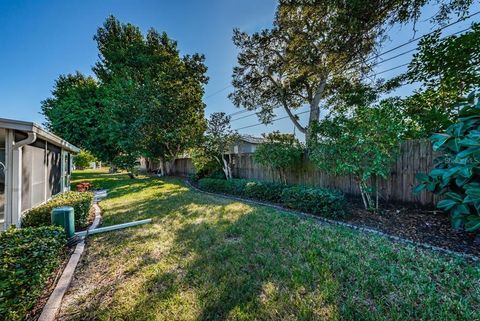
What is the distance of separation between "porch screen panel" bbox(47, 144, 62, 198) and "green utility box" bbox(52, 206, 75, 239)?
383 cm

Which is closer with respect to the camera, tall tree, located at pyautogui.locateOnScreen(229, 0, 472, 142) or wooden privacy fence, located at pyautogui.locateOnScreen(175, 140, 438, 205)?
wooden privacy fence, located at pyautogui.locateOnScreen(175, 140, 438, 205)

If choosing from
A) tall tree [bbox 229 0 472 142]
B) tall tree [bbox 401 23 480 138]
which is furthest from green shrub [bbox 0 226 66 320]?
tall tree [bbox 401 23 480 138]

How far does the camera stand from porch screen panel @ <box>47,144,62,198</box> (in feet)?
22.0

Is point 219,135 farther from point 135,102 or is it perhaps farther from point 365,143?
point 135,102

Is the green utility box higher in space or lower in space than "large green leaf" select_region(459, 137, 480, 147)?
lower

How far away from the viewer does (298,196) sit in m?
5.82

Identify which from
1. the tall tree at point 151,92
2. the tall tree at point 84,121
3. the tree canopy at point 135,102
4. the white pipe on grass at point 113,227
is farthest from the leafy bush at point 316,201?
the tall tree at point 84,121

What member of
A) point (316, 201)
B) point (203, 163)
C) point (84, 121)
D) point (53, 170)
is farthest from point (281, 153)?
point (84, 121)

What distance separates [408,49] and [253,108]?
8.10 metres

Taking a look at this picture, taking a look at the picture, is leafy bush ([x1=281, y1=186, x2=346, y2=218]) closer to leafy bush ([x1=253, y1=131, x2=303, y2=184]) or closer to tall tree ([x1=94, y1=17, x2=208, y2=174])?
leafy bush ([x1=253, y1=131, x2=303, y2=184])

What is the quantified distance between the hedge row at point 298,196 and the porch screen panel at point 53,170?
20.3 ft

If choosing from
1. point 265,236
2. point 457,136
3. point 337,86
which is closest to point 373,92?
point 337,86

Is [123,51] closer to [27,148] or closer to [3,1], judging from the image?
[3,1]

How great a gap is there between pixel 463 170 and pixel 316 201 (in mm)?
2735
